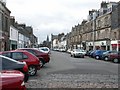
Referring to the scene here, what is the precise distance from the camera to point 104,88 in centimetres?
1150

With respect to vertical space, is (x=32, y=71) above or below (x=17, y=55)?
below

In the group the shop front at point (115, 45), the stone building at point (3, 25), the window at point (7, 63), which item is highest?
the stone building at point (3, 25)

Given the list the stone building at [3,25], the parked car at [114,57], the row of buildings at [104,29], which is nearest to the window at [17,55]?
the parked car at [114,57]

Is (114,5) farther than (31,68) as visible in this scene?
Yes

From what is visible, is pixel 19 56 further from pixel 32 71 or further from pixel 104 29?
pixel 104 29

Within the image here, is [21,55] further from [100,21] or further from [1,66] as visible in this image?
[100,21]

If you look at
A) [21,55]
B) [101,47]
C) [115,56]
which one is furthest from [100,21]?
[21,55]

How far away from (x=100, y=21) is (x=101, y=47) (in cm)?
639

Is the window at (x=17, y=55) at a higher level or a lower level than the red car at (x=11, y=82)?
higher

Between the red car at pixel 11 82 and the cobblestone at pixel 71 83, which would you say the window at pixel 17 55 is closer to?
the cobblestone at pixel 71 83

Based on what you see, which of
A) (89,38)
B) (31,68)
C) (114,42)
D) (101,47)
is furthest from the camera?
(89,38)

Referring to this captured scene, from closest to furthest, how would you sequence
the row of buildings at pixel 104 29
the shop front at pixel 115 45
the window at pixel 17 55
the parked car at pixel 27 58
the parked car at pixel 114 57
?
the parked car at pixel 27 58 → the window at pixel 17 55 → the parked car at pixel 114 57 → the shop front at pixel 115 45 → the row of buildings at pixel 104 29

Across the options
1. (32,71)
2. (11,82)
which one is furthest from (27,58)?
(11,82)

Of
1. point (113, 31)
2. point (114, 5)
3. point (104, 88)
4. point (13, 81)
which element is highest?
point (114, 5)
